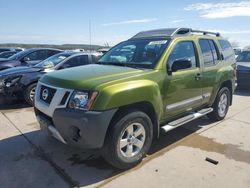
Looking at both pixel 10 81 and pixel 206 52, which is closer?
pixel 206 52

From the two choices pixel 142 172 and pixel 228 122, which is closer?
pixel 142 172

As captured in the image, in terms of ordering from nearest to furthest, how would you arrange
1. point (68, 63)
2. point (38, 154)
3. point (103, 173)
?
1. point (103, 173)
2. point (38, 154)
3. point (68, 63)

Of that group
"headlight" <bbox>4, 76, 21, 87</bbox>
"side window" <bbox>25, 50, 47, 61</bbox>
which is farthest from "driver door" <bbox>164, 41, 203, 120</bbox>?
"side window" <bbox>25, 50, 47, 61</bbox>

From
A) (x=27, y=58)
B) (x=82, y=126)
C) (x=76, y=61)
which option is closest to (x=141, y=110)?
(x=82, y=126)

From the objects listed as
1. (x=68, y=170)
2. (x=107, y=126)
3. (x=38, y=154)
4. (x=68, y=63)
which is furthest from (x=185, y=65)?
(x=68, y=63)

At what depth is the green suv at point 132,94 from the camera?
348 centimetres

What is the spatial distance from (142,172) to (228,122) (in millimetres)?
3266

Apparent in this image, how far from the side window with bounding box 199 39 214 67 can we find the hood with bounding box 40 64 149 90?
1.91 metres

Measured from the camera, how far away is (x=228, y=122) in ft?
20.6

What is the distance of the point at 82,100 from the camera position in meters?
3.50

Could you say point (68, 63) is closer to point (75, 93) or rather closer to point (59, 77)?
point (59, 77)

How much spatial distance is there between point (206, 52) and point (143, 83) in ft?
7.38

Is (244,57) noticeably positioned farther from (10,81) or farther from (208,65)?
(10,81)

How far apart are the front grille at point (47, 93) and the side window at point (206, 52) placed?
3.03 m
